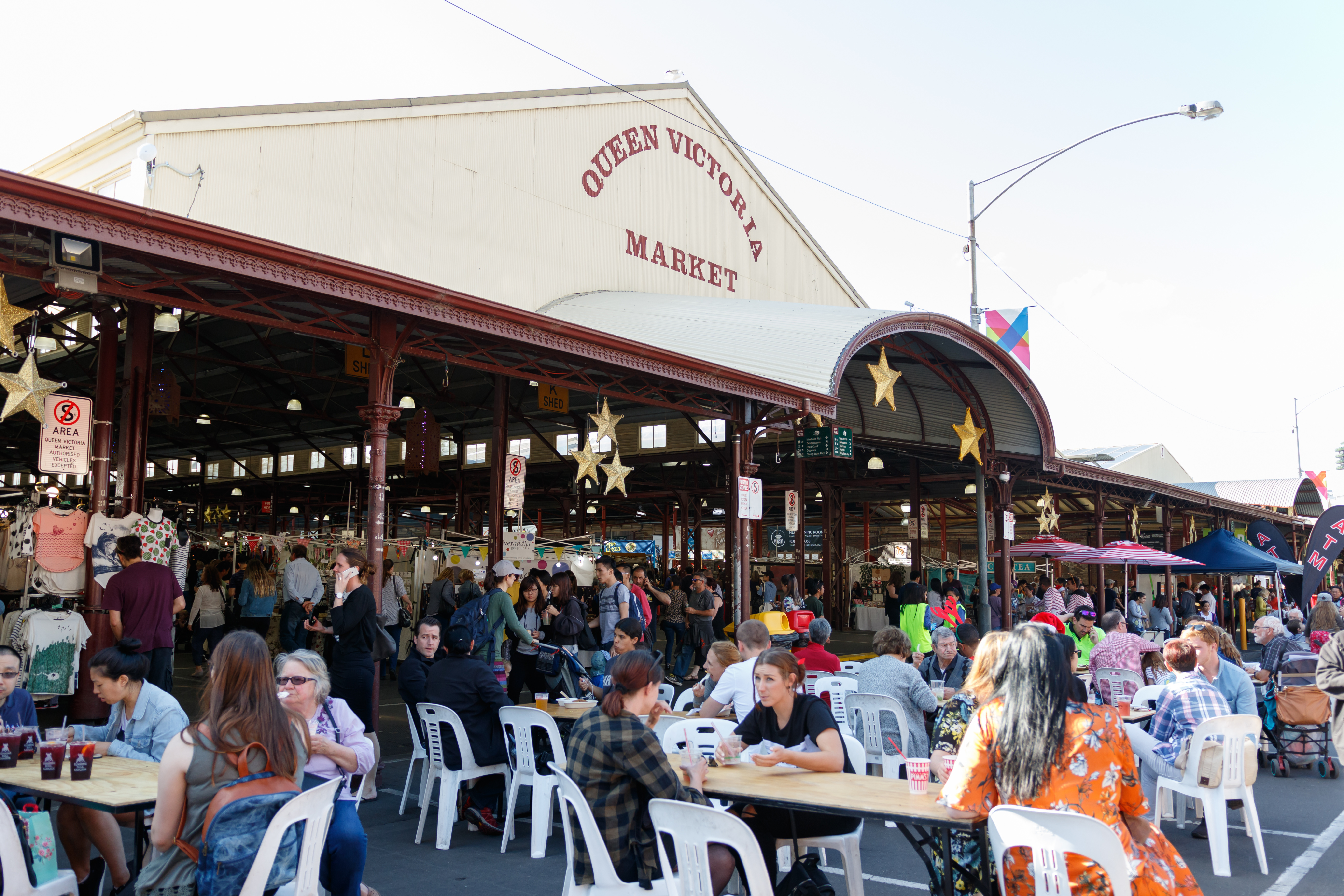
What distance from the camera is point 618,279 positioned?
20547 mm

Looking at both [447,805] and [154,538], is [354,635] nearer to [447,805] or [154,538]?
[447,805]

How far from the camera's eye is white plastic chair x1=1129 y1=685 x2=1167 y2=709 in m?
8.30

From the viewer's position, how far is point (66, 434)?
8297mm

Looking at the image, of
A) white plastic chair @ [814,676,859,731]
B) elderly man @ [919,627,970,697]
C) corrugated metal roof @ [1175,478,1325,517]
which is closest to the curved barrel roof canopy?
elderly man @ [919,627,970,697]

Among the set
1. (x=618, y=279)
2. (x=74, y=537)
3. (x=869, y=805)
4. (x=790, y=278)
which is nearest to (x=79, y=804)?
(x=869, y=805)

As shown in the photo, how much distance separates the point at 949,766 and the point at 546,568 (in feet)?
37.4

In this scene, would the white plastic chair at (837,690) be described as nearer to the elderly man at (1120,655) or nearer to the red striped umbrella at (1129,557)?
the elderly man at (1120,655)

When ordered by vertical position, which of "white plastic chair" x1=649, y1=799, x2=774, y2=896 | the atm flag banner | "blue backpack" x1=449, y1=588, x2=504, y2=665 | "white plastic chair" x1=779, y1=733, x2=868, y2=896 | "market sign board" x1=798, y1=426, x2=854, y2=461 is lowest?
"white plastic chair" x1=779, y1=733, x2=868, y2=896

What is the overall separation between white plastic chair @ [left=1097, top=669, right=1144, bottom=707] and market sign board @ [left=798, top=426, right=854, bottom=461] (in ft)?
25.1

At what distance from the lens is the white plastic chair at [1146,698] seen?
327 inches

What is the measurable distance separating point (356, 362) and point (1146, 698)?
10565 millimetres

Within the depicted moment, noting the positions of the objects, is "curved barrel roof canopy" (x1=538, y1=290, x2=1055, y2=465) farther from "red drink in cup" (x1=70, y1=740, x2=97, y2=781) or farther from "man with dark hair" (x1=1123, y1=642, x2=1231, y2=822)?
"red drink in cup" (x1=70, y1=740, x2=97, y2=781)

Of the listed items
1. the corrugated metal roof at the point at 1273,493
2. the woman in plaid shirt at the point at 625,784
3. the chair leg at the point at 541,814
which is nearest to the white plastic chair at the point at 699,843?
the woman in plaid shirt at the point at 625,784

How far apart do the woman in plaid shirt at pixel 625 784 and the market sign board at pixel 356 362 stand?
10.2 meters
